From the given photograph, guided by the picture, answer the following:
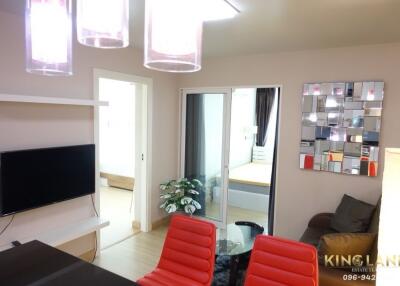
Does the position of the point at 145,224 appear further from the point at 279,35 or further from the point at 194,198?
the point at 279,35

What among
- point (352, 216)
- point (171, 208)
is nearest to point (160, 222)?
point (171, 208)

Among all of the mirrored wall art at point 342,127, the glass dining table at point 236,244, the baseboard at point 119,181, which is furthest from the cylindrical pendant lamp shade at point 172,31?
the baseboard at point 119,181

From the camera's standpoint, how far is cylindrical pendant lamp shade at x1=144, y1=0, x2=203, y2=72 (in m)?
0.82

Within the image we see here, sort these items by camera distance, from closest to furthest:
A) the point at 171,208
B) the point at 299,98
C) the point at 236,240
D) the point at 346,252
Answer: the point at 346,252, the point at 236,240, the point at 299,98, the point at 171,208

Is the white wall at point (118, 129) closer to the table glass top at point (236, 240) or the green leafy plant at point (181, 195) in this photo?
the green leafy plant at point (181, 195)

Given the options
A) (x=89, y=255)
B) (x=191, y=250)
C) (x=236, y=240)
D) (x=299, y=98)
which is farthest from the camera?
(x=299, y=98)

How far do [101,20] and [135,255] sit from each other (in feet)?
10.7

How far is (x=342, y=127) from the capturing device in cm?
343

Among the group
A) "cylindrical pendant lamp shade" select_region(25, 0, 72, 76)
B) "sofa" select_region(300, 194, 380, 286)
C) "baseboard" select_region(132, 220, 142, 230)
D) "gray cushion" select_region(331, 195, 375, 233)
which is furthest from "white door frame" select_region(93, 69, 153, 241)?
"cylindrical pendant lamp shade" select_region(25, 0, 72, 76)

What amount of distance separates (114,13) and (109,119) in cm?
626

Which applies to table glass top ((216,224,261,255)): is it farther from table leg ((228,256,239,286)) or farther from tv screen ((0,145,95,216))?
tv screen ((0,145,95,216))

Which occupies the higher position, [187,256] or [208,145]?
[208,145]

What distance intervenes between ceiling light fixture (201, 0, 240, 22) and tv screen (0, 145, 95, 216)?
1.86 metres

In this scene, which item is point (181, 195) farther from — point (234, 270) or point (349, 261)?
point (349, 261)
